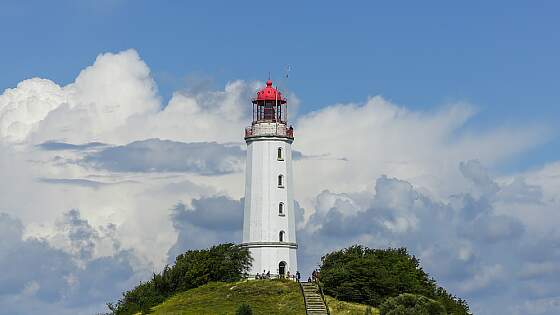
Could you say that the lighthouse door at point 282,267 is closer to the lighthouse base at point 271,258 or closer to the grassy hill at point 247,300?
the lighthouse base at point 271,258

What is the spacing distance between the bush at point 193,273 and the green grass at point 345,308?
10.2m

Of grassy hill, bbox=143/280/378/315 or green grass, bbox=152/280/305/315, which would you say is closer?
green grass, bbox=152/280/305/315

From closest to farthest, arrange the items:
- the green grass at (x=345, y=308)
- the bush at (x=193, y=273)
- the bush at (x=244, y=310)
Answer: the bush at (x=244, y=310) < the green grass at (x=345, y=308) < the bush at (x=193, y=273)

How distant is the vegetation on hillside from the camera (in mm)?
87188

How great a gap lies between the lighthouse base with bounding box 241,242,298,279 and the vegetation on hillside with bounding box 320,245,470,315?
360 centimetres

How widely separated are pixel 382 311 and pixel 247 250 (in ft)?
65.3

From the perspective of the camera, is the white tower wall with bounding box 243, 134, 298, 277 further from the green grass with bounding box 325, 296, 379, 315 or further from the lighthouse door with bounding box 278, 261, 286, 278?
the green grass with bounding box 325, 296, 379, 315

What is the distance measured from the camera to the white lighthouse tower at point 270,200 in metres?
96.2

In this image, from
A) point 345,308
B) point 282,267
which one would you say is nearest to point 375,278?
point 345,308

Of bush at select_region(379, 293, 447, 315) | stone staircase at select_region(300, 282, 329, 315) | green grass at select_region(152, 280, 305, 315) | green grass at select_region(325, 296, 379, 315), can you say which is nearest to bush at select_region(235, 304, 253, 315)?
green grass at select_region(152, 280, 305, 315)

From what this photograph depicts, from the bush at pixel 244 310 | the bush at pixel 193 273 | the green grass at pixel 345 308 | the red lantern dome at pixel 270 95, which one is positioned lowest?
the bush at pixel 244 310

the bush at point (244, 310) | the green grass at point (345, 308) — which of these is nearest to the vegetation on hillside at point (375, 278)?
the green grass at point (345, 308)

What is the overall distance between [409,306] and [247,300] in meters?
13.0

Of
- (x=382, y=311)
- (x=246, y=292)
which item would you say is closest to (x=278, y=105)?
(x=246, y=292)
